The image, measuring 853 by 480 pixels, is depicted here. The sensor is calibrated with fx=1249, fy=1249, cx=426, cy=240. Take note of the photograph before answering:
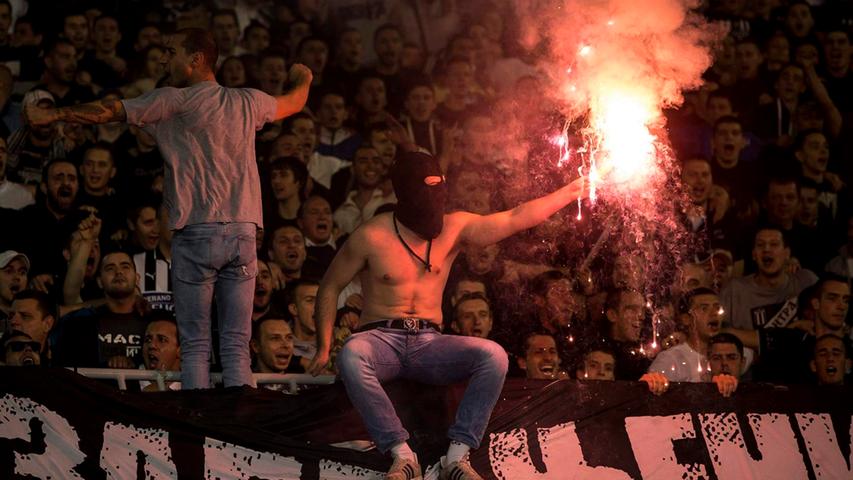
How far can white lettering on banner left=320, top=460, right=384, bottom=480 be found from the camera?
19.2 feet

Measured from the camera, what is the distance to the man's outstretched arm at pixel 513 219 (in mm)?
6445

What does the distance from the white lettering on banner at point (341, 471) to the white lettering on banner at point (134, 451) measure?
→ 2.25 feet

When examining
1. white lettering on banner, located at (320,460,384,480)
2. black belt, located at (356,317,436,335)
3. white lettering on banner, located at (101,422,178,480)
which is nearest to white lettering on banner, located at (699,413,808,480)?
black belt, located at (356,317,436,335)

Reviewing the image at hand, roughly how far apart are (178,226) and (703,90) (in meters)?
5.88

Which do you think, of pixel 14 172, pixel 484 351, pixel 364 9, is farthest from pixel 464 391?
pixel 364 9

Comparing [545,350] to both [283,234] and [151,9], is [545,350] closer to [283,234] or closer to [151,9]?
[283,234]

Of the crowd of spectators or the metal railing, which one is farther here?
the crowd of spectators

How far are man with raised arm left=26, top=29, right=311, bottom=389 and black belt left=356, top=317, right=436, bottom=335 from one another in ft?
2.09

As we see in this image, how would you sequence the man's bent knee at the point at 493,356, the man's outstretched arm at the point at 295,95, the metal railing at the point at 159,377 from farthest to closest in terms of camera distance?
the man's outstretched arm at the point at 295,95 → the metal railing at the point at 159,377 → the man's bent knee at the point at 493,356

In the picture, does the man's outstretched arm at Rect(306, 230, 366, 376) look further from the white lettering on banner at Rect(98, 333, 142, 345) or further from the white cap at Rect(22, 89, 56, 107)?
the white cap at Rect(22, 89, 56, 107)

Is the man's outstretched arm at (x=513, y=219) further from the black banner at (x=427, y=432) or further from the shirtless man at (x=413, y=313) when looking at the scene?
the black banner at (x=427, y=432)

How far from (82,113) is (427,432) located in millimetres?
2255

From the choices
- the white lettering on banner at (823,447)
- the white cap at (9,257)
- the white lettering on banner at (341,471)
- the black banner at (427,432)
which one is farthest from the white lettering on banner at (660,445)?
the white cap at (9,257)

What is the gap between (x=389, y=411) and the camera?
226 inches
